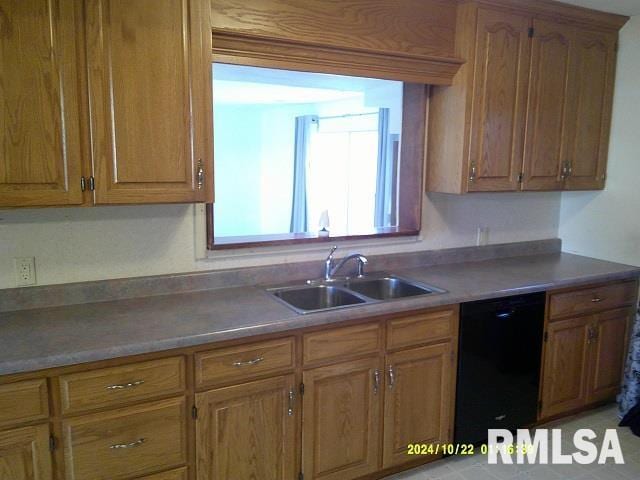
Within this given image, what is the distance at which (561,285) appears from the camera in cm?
276

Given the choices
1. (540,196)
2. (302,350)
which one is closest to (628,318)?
(540,196)

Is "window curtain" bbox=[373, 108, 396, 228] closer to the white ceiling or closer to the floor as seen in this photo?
the white ceiling

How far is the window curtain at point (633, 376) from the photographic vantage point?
2959mm

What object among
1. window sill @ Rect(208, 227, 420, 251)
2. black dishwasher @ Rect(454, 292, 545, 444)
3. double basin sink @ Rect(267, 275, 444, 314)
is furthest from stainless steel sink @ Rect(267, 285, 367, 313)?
black dishwasher @ Rect(454, 292, 545, 444)

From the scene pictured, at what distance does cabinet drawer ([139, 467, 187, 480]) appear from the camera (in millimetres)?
1923

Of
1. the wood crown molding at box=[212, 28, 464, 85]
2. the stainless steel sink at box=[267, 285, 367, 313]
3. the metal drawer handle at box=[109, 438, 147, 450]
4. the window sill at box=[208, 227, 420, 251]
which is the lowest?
the metal drawer handle at box=[109, 438, 147, 450]

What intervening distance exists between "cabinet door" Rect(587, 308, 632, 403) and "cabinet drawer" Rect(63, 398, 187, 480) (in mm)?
2387

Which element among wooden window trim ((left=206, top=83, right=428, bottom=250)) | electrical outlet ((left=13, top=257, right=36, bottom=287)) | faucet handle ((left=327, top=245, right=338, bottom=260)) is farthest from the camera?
wooden window trim ((left=206, top=83, right=428, bottom=250))

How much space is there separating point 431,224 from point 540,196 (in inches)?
37.3

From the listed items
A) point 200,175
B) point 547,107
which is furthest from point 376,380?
point 547,107

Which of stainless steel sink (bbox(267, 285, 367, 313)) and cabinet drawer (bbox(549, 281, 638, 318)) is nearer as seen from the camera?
stainless steel sink (bbox(267, 285, 367, 313))

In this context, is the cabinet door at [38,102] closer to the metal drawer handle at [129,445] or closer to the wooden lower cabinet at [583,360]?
the metal drawer handle at [129,445]

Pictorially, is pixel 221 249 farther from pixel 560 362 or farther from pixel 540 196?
pixel 540 196

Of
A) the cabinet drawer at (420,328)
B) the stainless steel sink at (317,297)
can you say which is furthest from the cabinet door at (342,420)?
the stainless steel sink at (317,297)
